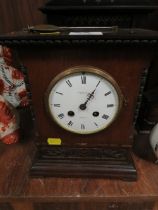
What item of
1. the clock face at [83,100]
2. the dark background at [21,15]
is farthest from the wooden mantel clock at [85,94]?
the dark background at [21,15]

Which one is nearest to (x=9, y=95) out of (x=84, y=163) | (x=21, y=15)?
(x=21, y=15)

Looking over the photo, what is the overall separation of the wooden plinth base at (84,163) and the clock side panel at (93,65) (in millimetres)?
82

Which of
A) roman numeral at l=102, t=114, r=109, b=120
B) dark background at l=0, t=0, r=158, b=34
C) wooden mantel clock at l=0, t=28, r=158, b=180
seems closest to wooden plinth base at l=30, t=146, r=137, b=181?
wooden mantel clock at l=0, t=28, r=158, b=180

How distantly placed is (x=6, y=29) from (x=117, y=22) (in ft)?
1.41

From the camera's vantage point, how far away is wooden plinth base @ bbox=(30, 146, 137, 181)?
0.63 metres

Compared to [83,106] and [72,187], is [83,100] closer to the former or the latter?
[83,106]

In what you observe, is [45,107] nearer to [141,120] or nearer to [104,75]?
[104,75]

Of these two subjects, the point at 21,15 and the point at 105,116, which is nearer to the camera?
the point at 105,116

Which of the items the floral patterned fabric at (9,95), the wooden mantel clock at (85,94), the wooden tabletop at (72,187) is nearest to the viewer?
the wooden mantel clock at (85,94)

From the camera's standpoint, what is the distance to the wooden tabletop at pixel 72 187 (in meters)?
0.60

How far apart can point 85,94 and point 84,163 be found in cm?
21

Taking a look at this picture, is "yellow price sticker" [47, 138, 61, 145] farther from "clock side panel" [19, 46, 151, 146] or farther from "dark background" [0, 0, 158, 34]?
"dark background" [0, 0, 158, 34]

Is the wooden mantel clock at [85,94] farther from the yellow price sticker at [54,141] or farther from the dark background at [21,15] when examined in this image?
the dark background at [21,15]

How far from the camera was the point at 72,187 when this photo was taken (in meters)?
0.62
